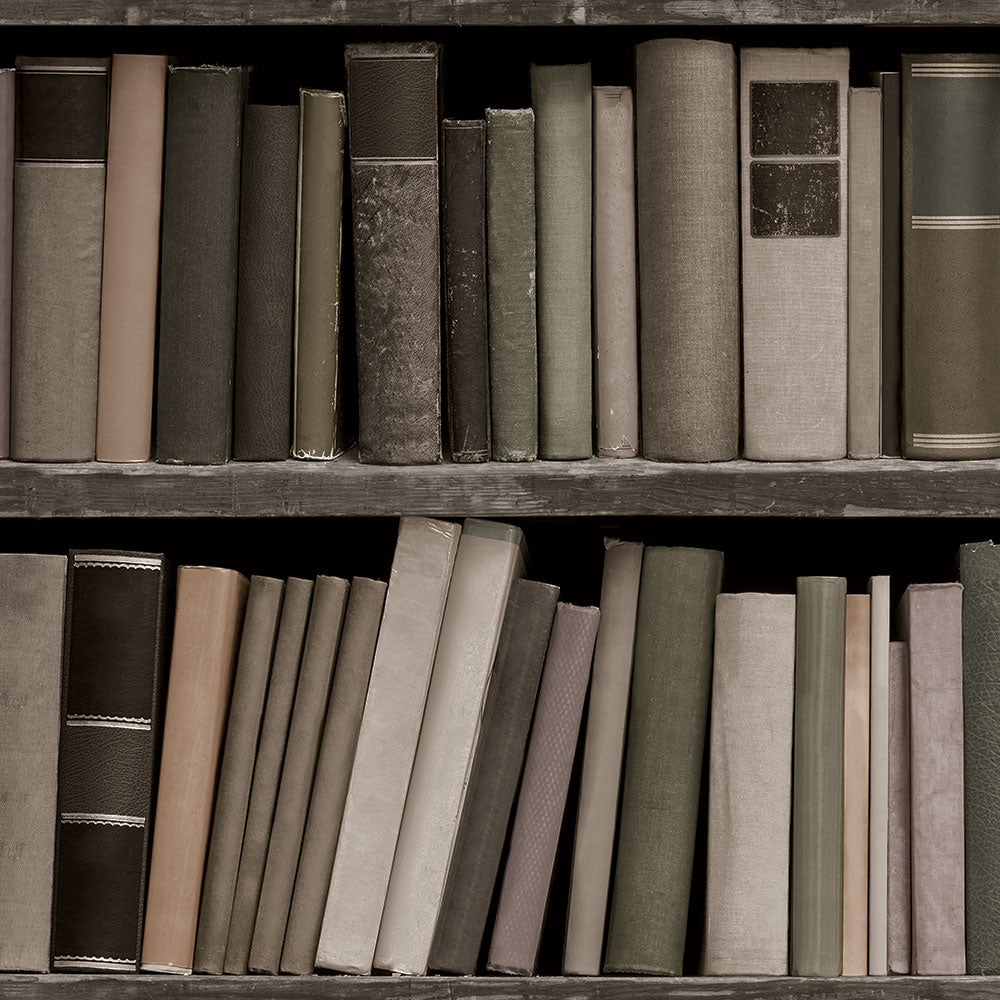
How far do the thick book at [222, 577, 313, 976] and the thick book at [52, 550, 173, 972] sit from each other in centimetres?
7

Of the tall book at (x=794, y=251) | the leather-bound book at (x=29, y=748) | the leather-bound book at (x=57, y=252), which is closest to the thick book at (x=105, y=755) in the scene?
the leather-bound book at (x=29, y=748)

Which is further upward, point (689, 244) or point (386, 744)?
point (689, 244)

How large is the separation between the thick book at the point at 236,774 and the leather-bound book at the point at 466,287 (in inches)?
7.2

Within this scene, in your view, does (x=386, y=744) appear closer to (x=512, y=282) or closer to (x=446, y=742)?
(x=446, y=742)

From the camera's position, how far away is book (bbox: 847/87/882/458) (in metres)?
0.84

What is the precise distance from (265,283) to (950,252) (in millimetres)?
494

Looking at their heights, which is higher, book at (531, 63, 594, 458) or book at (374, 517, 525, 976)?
book at (531, 63, 594, 458)

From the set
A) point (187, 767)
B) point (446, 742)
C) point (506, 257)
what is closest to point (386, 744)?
point (446, 742)

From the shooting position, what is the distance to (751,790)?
84cm

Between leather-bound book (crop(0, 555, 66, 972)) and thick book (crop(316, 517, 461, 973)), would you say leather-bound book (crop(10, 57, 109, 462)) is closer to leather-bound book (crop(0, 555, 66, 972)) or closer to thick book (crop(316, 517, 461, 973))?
leather-bound book (crop(0, 555, 66, 972))

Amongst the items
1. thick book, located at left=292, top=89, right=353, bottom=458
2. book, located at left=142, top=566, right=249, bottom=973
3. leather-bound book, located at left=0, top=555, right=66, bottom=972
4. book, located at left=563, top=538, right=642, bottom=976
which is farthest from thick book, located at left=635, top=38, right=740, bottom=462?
leather-bound book, located at left=0, top=555, right=66, bottom=972

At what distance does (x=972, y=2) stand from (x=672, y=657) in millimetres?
503

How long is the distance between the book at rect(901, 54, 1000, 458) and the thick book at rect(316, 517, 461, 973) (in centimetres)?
35

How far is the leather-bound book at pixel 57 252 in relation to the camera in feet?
2.75
